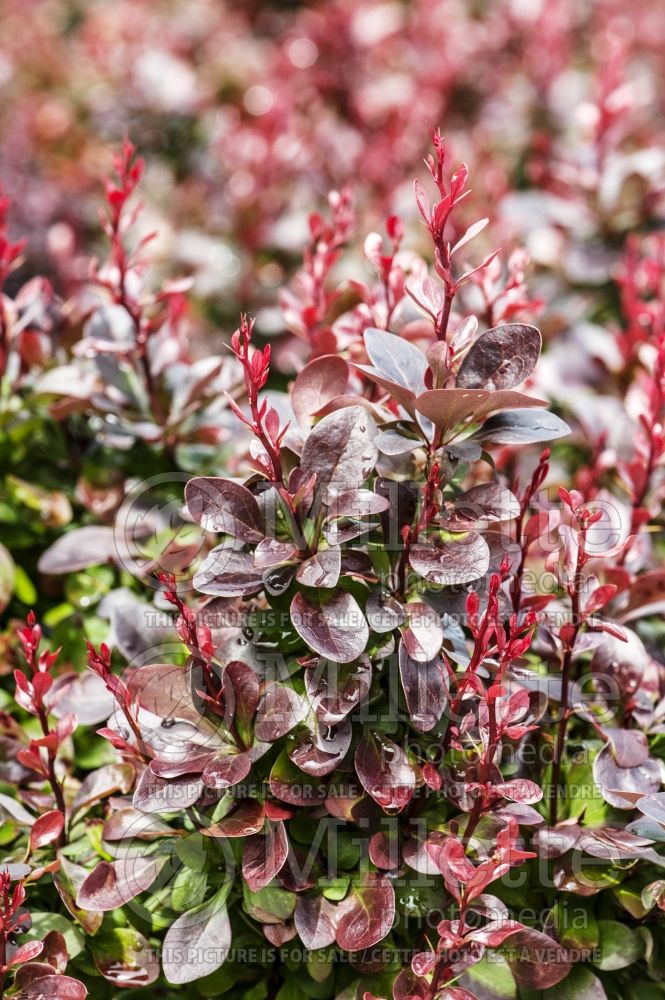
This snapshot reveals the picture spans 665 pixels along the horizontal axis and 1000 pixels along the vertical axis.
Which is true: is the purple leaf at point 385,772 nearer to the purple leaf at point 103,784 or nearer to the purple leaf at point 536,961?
the purple leaf at point 536,961

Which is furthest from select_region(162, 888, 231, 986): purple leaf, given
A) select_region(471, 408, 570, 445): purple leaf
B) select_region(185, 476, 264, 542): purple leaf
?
select_region(471, 408, 570, 445): purple leaf

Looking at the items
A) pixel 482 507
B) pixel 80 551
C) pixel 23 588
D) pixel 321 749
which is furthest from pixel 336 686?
pixel 23 588

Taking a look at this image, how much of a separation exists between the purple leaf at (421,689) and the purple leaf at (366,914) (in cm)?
22

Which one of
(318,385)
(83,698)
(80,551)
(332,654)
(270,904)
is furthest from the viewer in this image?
(80,551)

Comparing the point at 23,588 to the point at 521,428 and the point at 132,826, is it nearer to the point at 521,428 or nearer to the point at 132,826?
the point at 132,826

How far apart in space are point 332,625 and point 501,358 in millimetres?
408

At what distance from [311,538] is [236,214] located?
5.86ft

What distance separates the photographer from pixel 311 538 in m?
1.13

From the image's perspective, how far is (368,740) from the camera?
1.14 m

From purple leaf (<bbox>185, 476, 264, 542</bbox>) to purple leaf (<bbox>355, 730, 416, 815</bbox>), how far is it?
30cm

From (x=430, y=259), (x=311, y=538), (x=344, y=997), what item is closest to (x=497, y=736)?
(x=311, y=538)

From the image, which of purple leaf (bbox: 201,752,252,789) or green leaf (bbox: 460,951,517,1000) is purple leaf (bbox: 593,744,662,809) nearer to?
green leaf (bbox: 460,951,517,1000)

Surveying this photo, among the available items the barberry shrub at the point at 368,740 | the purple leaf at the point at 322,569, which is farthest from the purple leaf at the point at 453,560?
the purple leaf at the point at 322,569

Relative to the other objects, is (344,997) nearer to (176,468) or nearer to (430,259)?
(176,468)
